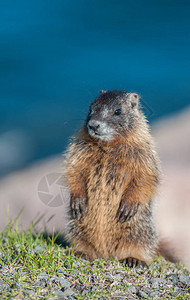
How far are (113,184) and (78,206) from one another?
1.42 ft

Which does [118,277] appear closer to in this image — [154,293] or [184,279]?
[154,293]

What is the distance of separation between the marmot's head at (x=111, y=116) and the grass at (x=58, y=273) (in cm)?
125

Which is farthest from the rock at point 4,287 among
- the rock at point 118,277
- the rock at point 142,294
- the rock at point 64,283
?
the rock at point 142,294

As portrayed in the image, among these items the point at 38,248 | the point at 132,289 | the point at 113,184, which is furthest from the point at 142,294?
the point at 38,248

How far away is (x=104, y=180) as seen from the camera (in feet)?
15.0

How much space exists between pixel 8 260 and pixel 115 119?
1.75 meters

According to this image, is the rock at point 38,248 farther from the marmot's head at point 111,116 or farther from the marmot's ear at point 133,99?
the marmot's ear at point 133,99

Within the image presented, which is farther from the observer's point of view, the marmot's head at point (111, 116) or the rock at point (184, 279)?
the marmot's head at point (111, 116)

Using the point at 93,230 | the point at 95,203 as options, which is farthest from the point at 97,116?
the point at 93,230

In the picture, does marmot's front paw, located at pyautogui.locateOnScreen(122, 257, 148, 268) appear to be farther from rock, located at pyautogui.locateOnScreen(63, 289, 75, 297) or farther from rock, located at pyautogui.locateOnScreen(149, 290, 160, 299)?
rock, located at pyautogui.locateOnScreen(63, 289, 75, 297)

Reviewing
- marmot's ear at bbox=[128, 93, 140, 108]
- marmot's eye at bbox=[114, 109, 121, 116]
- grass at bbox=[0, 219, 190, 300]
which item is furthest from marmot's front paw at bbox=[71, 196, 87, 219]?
marmot's ear at bbox=[128, 93, 140, 108]

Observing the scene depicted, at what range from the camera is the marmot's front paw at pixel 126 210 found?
4531 mm

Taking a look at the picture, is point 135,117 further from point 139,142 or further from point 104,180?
point 104,180

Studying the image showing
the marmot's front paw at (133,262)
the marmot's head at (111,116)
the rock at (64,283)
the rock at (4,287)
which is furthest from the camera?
the marmot's front paw at (133,262)
